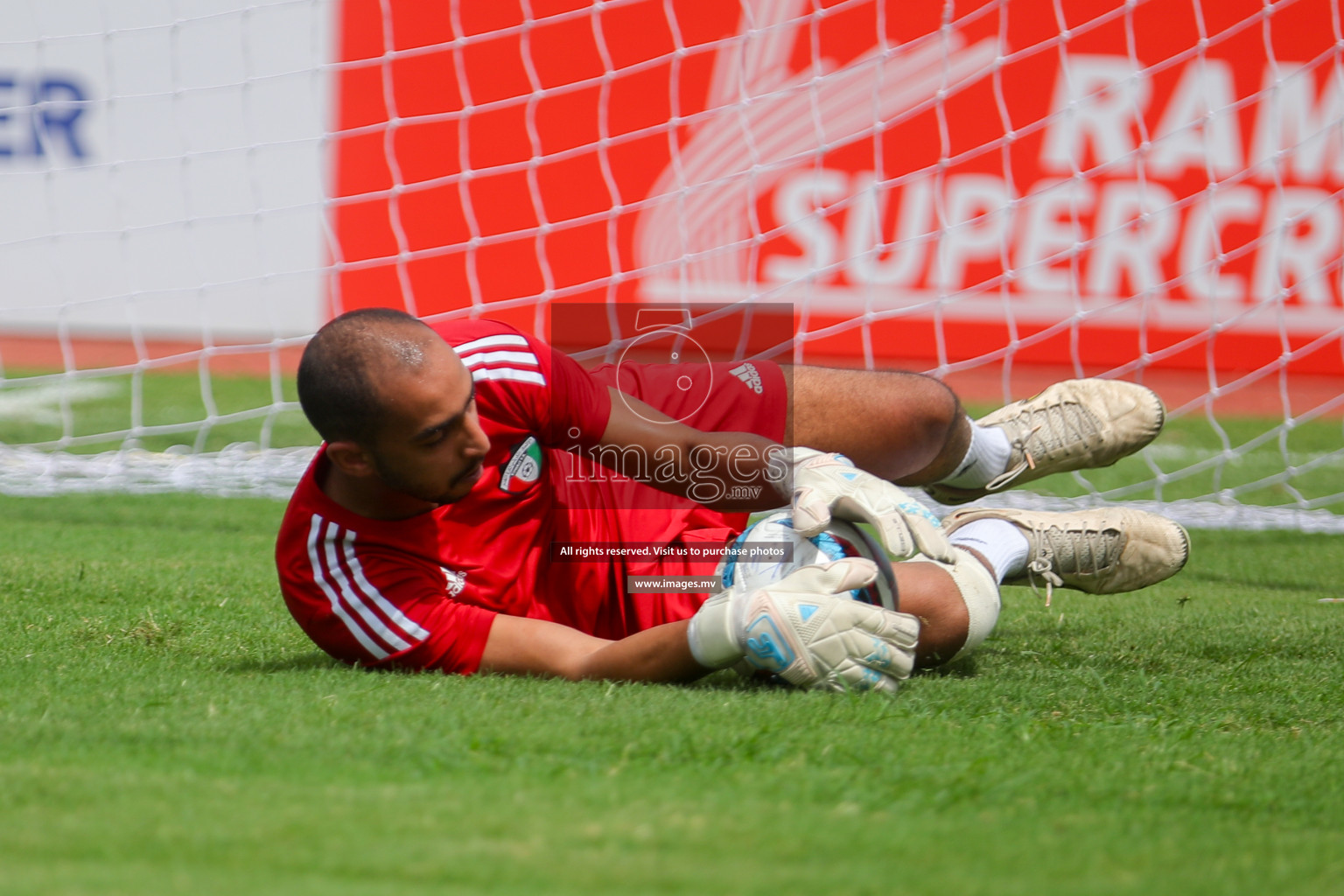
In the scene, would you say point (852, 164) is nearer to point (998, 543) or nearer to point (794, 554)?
point (998, 543)

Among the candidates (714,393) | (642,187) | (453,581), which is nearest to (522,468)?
(453,581)

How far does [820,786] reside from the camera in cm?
155

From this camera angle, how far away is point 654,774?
1597 mm

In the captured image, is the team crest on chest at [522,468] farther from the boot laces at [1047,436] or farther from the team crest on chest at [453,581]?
the boot laces at [1047,436]

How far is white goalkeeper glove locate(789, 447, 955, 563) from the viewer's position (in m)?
2.12

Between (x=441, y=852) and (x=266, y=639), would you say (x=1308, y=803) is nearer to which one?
(x=441, y=852)

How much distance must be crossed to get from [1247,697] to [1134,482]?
2.97m

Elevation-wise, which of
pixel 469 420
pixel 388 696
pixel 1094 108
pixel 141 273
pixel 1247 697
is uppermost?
pixel 1094 108

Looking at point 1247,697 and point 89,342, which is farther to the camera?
point 89,342

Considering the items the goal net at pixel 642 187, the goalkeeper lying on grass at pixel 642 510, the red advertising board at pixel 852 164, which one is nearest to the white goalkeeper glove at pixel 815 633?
the goalkeeper lying on grass at pixel 642 510

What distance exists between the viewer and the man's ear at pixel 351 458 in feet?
6.77

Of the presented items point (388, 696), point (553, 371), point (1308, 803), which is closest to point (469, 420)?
point (553, 371)

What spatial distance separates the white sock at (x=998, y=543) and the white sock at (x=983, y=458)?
0.22m

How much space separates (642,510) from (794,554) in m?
0.48
